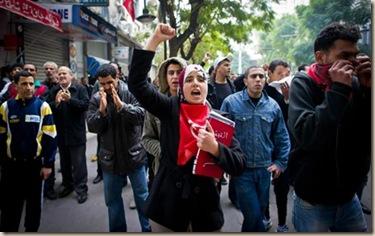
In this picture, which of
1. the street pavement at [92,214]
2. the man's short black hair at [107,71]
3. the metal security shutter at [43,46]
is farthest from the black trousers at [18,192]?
the metal security shutter at [43,46]

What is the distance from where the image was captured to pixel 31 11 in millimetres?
3916

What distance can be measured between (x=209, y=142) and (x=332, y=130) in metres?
0.49

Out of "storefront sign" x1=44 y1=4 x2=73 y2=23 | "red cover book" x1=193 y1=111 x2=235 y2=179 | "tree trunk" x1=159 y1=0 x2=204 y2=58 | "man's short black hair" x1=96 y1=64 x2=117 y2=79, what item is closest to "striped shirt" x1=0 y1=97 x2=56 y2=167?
"man's short black hair" x1=96 y1=64 x2=117 y2=79

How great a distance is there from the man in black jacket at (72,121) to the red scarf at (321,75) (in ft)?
8.98

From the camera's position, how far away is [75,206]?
359cm

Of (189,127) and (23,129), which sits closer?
(189,127)

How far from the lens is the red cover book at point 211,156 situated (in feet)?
5.33

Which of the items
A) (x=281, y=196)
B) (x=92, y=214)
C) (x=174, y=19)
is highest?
(x=174, y=19)

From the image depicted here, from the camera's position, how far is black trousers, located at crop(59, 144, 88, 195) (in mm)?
3828

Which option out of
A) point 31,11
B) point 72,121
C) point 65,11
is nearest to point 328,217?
point 72,121

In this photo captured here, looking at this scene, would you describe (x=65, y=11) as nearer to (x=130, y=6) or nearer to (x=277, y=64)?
(x=130, y=6)

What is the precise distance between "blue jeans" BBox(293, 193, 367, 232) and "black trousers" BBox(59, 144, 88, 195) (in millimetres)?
2698

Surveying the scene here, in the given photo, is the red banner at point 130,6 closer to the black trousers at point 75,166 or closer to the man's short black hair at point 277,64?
the black trousers at point 75,166

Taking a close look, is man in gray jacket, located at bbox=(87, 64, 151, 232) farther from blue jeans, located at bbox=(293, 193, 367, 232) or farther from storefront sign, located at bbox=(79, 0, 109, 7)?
storefront sign, located at bbox=(79, 0, 109, 7)
